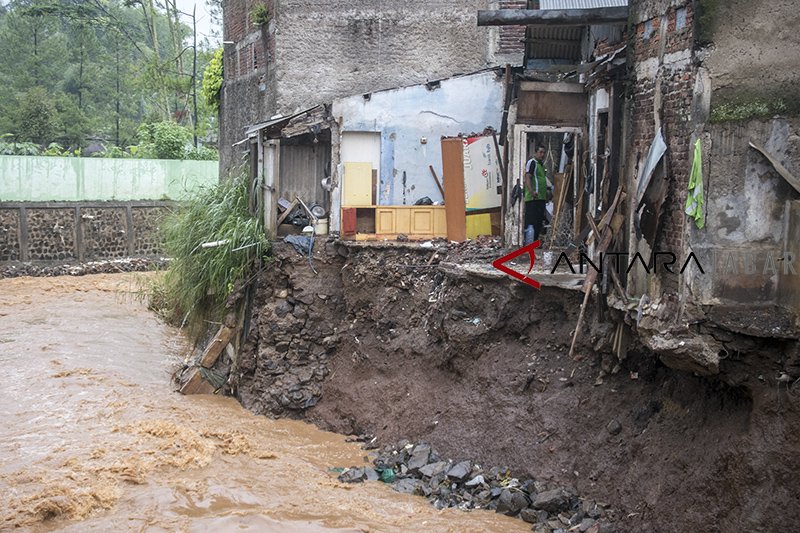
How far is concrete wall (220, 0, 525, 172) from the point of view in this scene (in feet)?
51.8

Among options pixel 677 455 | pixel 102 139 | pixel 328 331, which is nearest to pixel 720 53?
pixel 677 455

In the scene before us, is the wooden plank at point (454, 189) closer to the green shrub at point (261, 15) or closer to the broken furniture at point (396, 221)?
the broken furniture at point (396, 221)

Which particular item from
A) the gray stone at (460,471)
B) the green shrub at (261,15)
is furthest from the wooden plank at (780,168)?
the green shrub at (261,15)

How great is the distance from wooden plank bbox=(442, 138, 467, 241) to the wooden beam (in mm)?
3149

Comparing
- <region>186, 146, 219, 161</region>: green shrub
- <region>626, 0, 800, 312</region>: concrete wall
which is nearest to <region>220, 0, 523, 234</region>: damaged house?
<region>626, 0, 800, 312</region>: concrete wall

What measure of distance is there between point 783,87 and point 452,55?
9.14 metres

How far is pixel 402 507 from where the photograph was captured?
916 cm

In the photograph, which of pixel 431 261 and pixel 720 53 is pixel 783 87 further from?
pixel 431 261

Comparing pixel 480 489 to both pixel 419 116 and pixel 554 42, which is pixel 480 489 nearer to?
pixel 554 42

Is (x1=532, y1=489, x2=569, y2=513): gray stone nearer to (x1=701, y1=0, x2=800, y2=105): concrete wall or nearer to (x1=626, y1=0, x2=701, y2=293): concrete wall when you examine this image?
(x1=626, y1=0, x2=701, y2=293): concrete wall

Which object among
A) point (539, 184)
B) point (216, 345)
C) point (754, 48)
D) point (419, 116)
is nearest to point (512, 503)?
point (754, 48)

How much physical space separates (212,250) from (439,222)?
374 centimetres

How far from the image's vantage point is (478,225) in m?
13.6

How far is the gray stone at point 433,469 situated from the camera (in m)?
9.75
